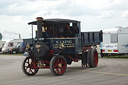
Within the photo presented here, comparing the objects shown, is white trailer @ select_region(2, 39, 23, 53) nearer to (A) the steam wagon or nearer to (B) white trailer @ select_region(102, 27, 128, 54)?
(B) white trailer @ select_region(102, 27, 128, 54)

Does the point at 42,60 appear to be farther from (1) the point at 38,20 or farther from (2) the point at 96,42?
(2) the point at 96,42

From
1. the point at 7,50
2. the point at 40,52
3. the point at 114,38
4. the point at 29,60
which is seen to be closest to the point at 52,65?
the point at 40,52

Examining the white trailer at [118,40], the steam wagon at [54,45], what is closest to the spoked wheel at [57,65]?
the steam wagon at [54,45]

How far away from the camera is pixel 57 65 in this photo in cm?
1174

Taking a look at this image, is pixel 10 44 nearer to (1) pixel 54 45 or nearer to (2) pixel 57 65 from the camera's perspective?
(1) pixel 54 45

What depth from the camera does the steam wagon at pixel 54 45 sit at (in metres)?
11.9

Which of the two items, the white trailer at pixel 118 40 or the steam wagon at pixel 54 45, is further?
the white trailer at pixel 118 40

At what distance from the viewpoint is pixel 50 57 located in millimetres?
12570

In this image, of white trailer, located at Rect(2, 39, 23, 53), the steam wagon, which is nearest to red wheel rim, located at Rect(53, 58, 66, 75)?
the steam wagon

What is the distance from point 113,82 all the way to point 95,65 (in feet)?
18.0

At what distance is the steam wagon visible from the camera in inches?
468

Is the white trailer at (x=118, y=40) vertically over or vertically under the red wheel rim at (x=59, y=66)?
over

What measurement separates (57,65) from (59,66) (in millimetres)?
100

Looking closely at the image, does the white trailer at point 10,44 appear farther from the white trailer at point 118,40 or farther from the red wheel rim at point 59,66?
the red wheel rim at point 59,66
